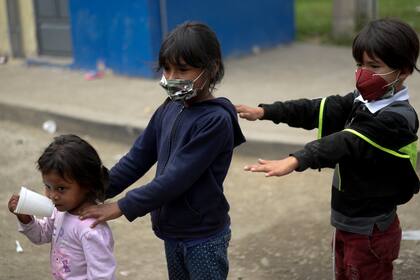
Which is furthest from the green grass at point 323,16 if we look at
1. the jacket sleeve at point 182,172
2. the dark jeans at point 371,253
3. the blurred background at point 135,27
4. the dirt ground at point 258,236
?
the jacket sleeve at point 182,172

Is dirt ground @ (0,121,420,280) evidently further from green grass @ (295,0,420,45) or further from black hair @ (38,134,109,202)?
green grass @ (295,0,420,45)

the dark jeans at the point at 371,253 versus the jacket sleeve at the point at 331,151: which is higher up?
the jacket sleeve at the point at 331,151

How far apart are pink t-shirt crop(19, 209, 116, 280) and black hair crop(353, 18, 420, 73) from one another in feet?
3.92

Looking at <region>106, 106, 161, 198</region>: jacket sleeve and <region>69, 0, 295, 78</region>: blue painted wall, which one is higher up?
<region>106, 106, 161, 198</region>: jacket sleeve

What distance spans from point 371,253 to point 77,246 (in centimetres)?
117

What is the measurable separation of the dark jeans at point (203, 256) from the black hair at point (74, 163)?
1.27 feet

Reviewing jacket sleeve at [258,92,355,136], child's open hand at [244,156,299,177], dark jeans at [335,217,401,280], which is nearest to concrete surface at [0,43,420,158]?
jacket sleeve at [258,92,355,136]

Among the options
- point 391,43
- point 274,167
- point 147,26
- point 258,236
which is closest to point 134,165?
point 274,167

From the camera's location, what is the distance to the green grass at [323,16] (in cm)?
1092

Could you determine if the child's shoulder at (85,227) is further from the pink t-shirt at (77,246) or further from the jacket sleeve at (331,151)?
the jacket sleeve at (331,151)

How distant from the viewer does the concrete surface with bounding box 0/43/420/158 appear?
6268 millimetres

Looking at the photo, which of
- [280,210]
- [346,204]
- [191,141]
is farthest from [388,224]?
[280,210]

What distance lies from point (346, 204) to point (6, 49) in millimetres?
8544

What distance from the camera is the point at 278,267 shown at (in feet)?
13.2
